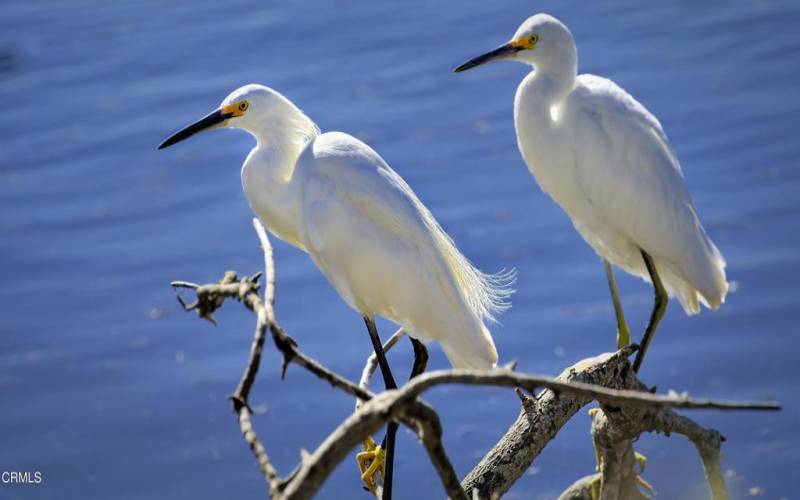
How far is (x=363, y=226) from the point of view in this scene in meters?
4.51

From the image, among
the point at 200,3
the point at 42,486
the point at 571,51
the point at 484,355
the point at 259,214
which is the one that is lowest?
the point at 42,486

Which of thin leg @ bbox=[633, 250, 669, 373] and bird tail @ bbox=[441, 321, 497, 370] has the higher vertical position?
bird tail @ bbox=[441, 321, 497, 370]

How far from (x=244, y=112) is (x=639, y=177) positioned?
1.52 meters

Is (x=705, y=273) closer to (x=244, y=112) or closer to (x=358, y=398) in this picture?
(x=244, y=112)

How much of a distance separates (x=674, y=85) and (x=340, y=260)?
6.41 m

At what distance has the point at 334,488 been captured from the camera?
7.20 metres

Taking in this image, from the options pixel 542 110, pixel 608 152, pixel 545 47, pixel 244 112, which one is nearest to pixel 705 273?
pixel 608 152

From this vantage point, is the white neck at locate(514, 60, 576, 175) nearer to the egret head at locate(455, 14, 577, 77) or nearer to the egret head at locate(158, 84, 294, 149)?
the egret head at locate(455, 14, 577, 77)

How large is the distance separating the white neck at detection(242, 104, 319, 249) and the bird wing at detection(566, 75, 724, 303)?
3.48 feet

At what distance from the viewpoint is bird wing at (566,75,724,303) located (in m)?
4.93

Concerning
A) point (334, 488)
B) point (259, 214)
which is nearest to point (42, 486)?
point (334, 488)

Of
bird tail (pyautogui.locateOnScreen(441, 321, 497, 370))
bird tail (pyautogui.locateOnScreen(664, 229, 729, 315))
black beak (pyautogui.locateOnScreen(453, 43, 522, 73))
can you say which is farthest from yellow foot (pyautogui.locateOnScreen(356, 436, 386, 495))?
black beak (pyautogui.locateOnScreen(453, 43, 522, 73))

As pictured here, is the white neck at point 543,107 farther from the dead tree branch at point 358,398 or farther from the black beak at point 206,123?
the dead tree branch at point 358,398

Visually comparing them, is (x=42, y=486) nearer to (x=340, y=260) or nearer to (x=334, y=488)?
(x=334, y=488)
